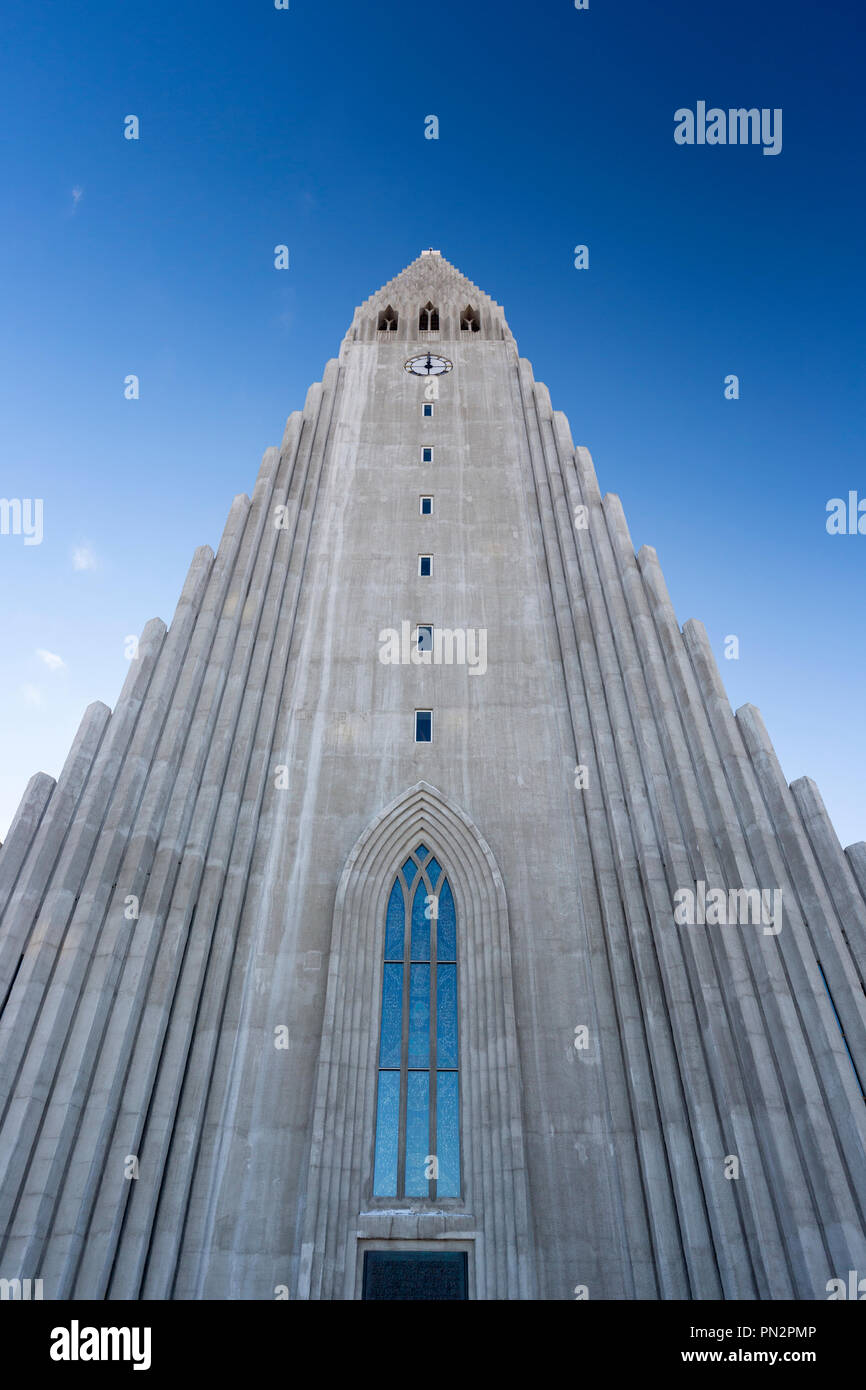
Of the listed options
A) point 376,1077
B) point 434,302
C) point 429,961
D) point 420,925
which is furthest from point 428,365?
point 376,1077

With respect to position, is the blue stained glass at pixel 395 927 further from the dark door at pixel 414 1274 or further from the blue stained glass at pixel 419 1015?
the dark door at pixel 414 1274

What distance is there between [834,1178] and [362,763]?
14.1 m

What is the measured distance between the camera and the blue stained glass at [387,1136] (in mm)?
19844

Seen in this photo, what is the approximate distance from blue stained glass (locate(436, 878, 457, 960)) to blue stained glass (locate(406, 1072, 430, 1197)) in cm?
280

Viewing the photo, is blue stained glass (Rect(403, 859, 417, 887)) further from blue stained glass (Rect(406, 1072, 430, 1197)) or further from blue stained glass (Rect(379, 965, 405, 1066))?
blue stained glass (Rect(406, 1072, 430, 1197))

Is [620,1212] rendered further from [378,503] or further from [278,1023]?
[378,503]

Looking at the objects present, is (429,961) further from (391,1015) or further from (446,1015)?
(391,1015)

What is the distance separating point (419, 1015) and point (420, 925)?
2.16 meters

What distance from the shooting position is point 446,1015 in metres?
22.0

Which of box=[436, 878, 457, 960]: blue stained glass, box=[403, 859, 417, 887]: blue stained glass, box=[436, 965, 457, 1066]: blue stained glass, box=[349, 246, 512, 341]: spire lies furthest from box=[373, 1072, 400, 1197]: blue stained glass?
box=[349, 246, 512, 341]: spire

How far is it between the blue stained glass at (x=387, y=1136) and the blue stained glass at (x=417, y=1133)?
25 cm

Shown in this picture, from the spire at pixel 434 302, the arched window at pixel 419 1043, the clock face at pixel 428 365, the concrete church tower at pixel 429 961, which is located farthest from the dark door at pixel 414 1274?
the spire at pixel 434 302

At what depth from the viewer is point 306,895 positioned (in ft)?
76.6

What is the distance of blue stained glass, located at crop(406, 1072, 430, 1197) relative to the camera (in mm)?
19875
